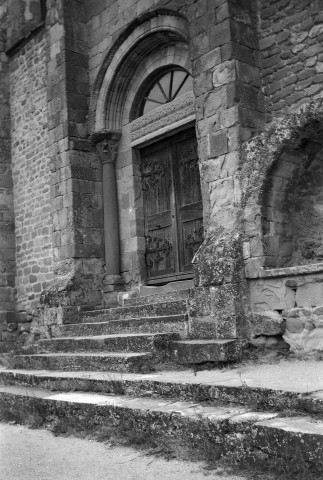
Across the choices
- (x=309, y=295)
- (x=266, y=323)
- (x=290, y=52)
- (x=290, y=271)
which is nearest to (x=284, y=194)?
(x=290, y=271)

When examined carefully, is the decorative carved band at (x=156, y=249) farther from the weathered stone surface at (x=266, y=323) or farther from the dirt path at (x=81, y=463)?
the dirt path at (x=81, y=463)

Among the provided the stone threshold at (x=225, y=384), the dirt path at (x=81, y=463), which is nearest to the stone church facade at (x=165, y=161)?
the stone threshold at (x=225, y=384)

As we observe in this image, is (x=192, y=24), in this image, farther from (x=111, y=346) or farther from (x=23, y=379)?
(x=23, y=379)

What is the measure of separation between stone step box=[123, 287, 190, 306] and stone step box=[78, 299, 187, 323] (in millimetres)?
225

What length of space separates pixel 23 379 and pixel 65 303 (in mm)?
2182

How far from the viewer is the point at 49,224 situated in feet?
31.8

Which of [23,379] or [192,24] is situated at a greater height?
[192,24]

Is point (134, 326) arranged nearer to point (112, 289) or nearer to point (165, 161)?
point (112, 289)

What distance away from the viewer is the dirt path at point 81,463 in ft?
11.1

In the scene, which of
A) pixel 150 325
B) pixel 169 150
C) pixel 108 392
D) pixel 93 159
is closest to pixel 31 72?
pixel 93 159

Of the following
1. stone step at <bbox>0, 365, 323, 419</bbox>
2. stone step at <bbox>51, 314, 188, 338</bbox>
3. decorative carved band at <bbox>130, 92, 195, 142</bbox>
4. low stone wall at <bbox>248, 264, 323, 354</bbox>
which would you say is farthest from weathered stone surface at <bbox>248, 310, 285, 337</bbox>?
decorative carved band at <bbox>130, 92, 195, 142</bbox>

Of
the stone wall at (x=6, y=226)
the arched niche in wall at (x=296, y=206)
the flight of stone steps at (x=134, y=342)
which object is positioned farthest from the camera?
the stone wall at (x=6, y=226)

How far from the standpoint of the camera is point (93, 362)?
5.92 metres

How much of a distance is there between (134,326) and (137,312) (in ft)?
1.49
